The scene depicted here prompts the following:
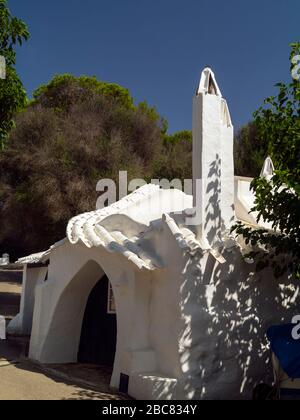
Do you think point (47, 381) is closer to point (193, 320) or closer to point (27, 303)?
point (193, 320)

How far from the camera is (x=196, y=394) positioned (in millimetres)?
7434

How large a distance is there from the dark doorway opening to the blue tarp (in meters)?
4.32

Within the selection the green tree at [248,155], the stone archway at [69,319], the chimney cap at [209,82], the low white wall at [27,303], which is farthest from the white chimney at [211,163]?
the green tree at [248,155]

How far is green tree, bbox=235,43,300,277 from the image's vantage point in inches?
279

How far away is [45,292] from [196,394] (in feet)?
15.3

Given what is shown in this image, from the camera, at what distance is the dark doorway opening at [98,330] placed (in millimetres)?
10484

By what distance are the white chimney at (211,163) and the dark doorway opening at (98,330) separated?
142 inches

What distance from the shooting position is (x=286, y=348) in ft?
22.3

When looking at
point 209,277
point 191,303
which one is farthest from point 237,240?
point 191,303

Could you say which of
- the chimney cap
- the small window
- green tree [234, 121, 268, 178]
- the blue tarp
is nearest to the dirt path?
the small window

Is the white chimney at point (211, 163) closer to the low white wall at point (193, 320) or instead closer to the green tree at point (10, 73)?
the low white wall at point (193, 320)

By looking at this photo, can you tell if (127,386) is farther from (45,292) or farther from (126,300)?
(45,292)

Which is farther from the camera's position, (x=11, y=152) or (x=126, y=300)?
(x=11, y=152)

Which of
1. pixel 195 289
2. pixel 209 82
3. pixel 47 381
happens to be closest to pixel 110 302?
pixel 47 381
